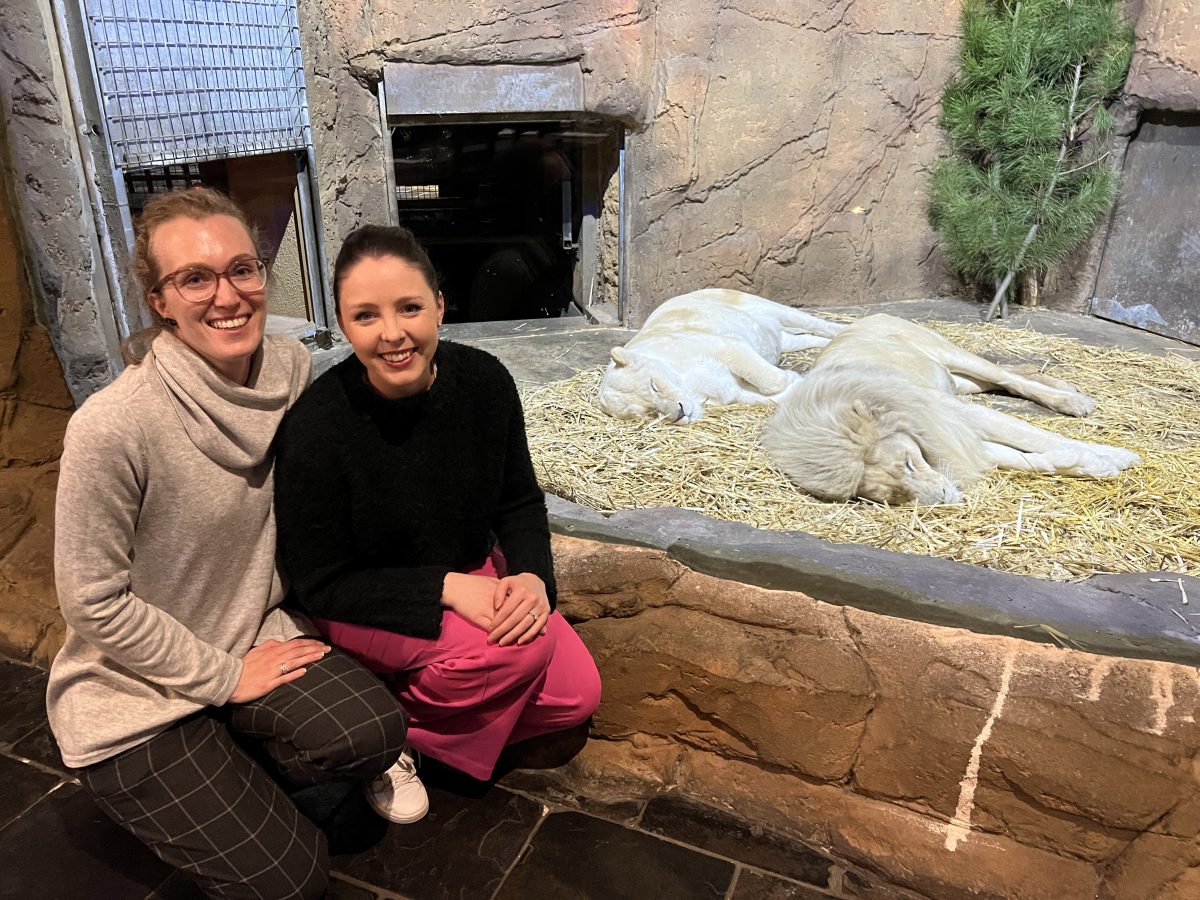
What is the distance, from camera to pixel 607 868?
2.12 meters

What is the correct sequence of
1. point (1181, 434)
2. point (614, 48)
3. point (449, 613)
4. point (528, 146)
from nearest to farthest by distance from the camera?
point (449, 613)
point (1181, 434)
point (614, 48)
point (528, 146)

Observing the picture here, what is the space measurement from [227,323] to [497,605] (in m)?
0.88

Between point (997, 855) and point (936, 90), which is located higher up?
point (936, 90)

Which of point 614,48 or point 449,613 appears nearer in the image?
point 449,613

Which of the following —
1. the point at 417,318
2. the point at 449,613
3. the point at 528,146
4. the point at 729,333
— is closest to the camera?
the point at 417,318

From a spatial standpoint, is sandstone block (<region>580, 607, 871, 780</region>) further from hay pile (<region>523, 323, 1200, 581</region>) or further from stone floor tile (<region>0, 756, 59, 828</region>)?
stone floor tile (<region>0, 756, 59, 828</region>)

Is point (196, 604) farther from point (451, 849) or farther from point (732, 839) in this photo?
point (732, 839)

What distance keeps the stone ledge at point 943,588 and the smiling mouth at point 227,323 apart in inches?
47.6

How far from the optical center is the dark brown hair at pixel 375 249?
6.06ft

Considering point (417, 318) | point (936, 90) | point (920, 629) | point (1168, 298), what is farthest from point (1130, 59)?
point (417, 318)

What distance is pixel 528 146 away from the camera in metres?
5.54

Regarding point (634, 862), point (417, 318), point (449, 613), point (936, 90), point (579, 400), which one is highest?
point (936, 90)

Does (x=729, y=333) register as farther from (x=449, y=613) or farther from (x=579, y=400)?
(x=449, y=613)

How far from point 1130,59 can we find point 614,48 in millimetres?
3155
